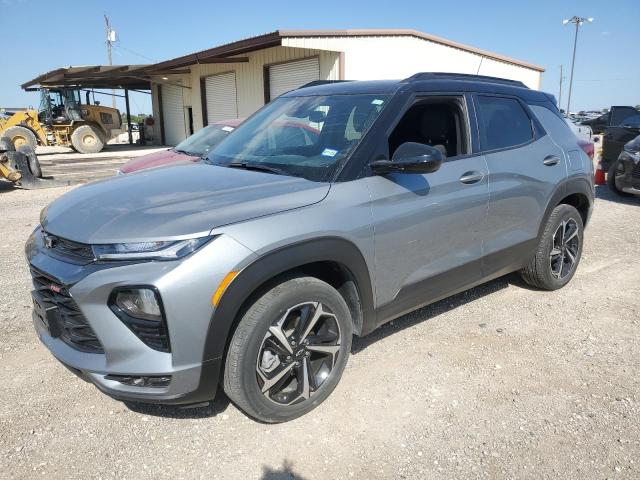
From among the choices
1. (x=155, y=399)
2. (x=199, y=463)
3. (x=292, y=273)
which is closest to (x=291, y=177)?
(x=292, y=273)

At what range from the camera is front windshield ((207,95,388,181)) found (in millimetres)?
3086

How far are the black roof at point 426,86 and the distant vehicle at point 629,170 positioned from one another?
594 centimetres

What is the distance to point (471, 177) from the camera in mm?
3520

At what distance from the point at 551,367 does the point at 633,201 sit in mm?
7575

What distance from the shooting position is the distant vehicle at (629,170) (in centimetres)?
898

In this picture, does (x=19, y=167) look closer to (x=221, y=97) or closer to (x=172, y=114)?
(x=221, y=97)

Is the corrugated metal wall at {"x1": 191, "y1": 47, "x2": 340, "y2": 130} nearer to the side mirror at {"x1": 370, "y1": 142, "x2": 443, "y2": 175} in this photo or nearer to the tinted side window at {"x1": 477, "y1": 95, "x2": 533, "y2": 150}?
the tinted side window at {"x1": 477, "y1": 95, "x2": 533, "y2": 150}

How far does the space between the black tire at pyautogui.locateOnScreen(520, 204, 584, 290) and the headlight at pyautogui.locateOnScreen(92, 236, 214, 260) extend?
320cm

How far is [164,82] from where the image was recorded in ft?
100

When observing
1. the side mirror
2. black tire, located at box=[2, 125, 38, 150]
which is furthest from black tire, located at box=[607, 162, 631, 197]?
black tire, located at box=[2, 125, 38, 150]

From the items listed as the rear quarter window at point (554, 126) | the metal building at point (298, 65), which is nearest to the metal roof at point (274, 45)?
the metal building at point (298, 65)

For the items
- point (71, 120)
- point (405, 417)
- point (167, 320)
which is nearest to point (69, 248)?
point (167, 320)

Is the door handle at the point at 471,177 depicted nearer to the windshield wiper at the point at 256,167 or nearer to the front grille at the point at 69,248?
the windshield wiper at the point at 256,167

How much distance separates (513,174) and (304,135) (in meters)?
1.65
